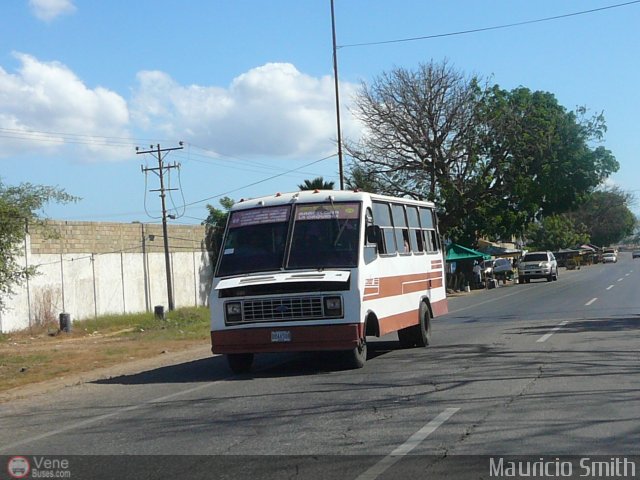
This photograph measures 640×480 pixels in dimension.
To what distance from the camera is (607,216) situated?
140 m

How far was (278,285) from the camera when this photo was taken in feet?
42.3

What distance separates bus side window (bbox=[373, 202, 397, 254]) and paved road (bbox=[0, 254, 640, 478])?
193 cm

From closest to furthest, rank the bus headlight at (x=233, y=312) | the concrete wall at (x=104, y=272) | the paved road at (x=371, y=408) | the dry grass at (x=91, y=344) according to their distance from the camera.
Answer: the paved road at (x=371, y=408) → the bus headlight at (x=233, y=312) → the dry grass at (x=91, y=344) → the concrete wall at (x=104, y=272)

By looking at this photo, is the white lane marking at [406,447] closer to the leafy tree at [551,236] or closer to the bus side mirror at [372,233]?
the bus side mirror at [372,233]

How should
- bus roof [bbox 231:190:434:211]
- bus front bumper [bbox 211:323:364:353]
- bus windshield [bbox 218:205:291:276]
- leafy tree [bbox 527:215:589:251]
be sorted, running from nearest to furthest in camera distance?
bus front bumper [bbox 211:323:364:353], bus windshield [bbox 218:205:291:276], bus roof [bbox 231:190:434:211], leafy tree [bbox 527:215:589:251]

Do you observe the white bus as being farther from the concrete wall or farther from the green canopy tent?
the green canopy tent

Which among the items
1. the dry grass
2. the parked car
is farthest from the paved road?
the parked car

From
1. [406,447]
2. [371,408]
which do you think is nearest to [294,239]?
[371,408]

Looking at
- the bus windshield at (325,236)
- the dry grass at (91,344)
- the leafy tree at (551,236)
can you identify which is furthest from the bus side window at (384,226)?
the leafy tree at (551,236)

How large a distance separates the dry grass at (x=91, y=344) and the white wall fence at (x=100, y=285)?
0.98 metres

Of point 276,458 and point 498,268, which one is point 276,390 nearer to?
point 276,458

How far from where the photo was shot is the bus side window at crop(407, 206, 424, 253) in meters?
16.9

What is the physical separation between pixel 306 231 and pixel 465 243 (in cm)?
4338

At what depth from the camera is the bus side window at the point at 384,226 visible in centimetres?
1461
